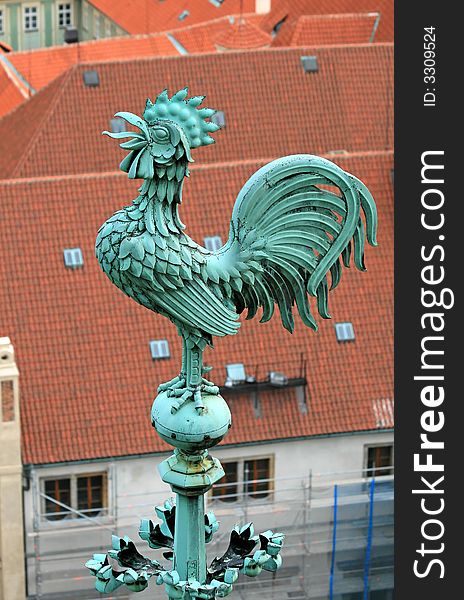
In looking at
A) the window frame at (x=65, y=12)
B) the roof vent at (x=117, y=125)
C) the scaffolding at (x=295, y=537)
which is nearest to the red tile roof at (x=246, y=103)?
the roof vent at (x=117, y=125)

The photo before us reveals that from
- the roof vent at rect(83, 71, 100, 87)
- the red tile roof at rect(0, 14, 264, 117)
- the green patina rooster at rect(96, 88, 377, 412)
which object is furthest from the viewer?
the red tile roof at rect(0, 14, 264, 117)

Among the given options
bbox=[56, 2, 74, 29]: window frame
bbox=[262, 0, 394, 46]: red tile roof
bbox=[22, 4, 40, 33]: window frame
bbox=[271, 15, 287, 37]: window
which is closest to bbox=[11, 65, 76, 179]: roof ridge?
bbox=[262, 0, 394, 46]: red tile roof

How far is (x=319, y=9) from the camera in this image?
102062 mm

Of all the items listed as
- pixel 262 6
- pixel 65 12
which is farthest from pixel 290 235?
pixel 65 12

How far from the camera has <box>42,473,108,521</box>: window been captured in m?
58.8

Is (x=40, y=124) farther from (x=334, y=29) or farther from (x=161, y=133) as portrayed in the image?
(x=161, y=133)

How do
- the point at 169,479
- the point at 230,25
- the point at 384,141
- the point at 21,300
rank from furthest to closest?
the point at 230,25 < the point at 384,141 < the point at 21,300 < the point at 169,479

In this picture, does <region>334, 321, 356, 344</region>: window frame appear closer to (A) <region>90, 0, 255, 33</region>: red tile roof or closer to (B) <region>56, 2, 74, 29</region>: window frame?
(A) <region>90, 0, 255, 33</region>: red tile roof

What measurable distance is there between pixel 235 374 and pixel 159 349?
8.10 feet

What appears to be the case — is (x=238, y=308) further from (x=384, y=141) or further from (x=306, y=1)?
(x=306, y=1)

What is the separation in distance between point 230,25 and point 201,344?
8194 centimetres

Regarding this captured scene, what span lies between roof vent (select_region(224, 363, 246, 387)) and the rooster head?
147 ft

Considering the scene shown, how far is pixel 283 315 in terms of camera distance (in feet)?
50.1

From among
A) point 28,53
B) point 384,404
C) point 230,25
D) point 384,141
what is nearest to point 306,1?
point 230,25
